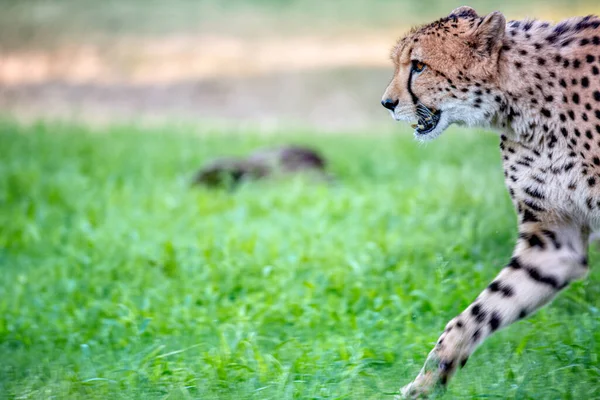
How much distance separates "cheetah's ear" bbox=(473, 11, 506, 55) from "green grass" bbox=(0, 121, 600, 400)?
3.19 ft

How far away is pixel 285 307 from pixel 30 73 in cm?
746

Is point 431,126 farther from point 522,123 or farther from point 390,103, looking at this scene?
point 522,123

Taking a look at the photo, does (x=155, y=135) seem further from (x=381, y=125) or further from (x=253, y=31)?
(x=253, y=31)

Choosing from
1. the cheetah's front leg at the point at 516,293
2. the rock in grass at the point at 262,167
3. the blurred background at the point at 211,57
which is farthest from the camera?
the blurred background at the point at 211,57

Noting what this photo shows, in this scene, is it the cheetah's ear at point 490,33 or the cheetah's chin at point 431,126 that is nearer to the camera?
the cheetah's ear at point 490,33

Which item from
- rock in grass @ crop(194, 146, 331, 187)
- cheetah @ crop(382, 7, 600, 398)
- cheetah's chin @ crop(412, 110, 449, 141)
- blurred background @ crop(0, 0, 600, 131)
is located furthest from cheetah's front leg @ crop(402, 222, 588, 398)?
blurred background @ crop(0, 0, 600, 131)

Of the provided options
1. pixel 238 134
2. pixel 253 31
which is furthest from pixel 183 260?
pixel 253 31

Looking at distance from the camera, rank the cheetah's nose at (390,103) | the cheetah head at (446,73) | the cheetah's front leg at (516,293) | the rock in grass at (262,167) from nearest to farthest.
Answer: the cheetah's front leg at (516,293) → the cheetah head at (446,73) → the cheetah's nose at (390,103) → the rock in grass at (262,167)

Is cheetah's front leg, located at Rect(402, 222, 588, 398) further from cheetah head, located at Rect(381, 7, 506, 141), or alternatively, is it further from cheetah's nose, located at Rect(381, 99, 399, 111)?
cheetah's nose, located at Rect(381, 99, 399, 111)

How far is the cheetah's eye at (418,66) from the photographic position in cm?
321

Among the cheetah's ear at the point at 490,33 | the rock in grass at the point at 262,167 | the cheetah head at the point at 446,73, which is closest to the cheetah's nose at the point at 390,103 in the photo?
the cheetah head at the point at 446,73

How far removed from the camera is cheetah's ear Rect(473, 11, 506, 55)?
3082 millimetres

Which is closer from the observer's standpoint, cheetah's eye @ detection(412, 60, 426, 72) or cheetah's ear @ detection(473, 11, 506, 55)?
cheetah's ear @ detection(473, 11, 506, 55)

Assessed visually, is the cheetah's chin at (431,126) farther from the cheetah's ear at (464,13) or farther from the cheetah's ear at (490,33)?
the cheetah's ear at (464,13)
